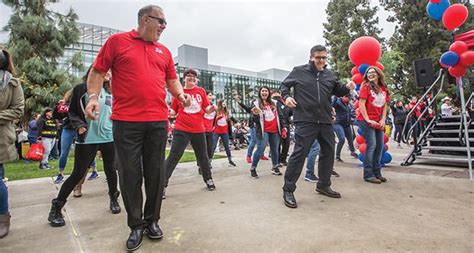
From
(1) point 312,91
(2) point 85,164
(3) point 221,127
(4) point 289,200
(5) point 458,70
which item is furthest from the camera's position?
(3) point 221,127

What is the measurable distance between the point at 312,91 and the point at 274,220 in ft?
5.50

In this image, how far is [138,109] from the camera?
2141 mm

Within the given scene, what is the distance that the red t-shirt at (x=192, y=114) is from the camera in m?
3.89

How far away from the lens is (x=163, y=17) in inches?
88.2

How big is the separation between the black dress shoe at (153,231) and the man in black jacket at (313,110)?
1.51 meters

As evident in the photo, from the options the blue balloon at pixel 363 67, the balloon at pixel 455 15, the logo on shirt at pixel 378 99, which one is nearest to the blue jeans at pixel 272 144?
the logo on shirt at pixel 378 99

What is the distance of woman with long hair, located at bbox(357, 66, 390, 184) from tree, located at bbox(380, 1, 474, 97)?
23227mm

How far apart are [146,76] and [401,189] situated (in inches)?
137

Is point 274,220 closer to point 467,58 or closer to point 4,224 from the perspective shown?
point 4,224

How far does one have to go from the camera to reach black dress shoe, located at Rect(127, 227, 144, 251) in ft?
6.70

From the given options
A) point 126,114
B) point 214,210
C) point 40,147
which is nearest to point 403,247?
point 214,210

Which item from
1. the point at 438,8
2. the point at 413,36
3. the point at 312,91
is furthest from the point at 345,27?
the point at 312,91

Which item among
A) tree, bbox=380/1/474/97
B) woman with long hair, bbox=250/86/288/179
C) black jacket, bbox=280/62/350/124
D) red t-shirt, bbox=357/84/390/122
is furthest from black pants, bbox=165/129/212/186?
tree, bbox=380/1/474/97

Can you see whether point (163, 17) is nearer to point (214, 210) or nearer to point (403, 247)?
point (214, 210)
